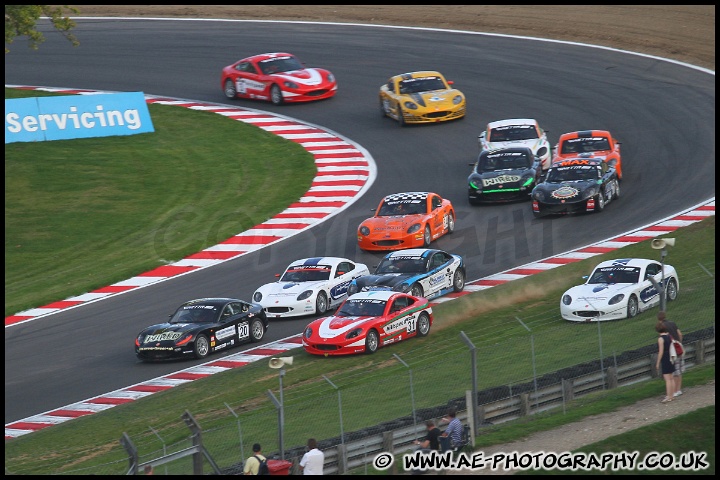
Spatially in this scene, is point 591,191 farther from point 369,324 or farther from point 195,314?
point 195,314

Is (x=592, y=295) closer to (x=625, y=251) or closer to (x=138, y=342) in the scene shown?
(x=625, y=251)

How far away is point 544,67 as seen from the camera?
44594 mm

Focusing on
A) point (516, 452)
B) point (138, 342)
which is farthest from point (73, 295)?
point (516, 452)

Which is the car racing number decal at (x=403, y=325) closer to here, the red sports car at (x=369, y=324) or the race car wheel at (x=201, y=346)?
the red sports car at (x=369, y=324)

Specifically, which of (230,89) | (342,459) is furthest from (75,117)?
(342,459)

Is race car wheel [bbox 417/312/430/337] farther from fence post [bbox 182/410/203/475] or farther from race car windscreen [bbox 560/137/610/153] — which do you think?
race car windscreen [bbox 560/137/610/153]

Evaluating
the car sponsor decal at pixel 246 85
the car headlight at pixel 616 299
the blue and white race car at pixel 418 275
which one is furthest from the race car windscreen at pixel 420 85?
the car headlight at pixel 616 299

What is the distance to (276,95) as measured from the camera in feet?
139

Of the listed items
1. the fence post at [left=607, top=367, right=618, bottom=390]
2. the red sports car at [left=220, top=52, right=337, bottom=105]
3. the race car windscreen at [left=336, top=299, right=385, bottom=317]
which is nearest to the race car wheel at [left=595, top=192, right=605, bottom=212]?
the race car windscreen at [left=336, top=299, right=385, bottom=317]

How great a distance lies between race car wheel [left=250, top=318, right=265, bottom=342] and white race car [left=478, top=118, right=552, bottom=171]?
1203 cm

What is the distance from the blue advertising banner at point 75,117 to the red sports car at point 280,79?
4.19m

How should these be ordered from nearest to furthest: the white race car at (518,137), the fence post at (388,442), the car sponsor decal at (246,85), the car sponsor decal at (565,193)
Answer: the fence post at (388,442)
the car sponsor decal at (565,193)
the white race car at (518,137)
the car sponsor decal at (246,85)

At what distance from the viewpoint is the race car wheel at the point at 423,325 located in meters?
24.3

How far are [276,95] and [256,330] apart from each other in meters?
18.7
